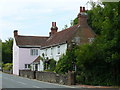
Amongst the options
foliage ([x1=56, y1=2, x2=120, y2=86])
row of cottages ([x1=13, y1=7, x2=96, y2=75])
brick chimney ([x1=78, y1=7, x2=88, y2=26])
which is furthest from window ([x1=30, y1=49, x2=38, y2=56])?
foliage ([x1=56, y1=2, x2=120, y2=86])

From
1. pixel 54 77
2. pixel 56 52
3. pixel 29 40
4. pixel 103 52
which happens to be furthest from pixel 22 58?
pixel 103 52

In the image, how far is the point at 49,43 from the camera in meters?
60.2

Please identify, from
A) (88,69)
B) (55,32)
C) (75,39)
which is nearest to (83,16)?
(75,39)

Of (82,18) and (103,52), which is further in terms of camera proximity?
(82,18)

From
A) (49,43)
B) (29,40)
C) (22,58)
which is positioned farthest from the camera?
(29,40)

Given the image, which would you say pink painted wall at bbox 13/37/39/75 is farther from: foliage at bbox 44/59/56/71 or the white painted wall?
foliage at bbox 44/59/56/71

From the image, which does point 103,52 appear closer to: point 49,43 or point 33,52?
point 49,43

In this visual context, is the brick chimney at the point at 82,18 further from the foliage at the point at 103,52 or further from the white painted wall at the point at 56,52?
the foliage at the point at 103,52

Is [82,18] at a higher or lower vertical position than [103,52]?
higher

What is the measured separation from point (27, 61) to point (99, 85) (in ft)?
141

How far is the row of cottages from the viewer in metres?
51.4

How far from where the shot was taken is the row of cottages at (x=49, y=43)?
169ft

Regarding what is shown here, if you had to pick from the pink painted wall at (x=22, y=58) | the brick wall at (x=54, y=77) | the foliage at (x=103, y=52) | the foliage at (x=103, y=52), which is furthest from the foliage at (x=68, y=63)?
the pink painted wall at (x=22, y=58)

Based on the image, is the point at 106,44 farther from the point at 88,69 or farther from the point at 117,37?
the point at 88,69
